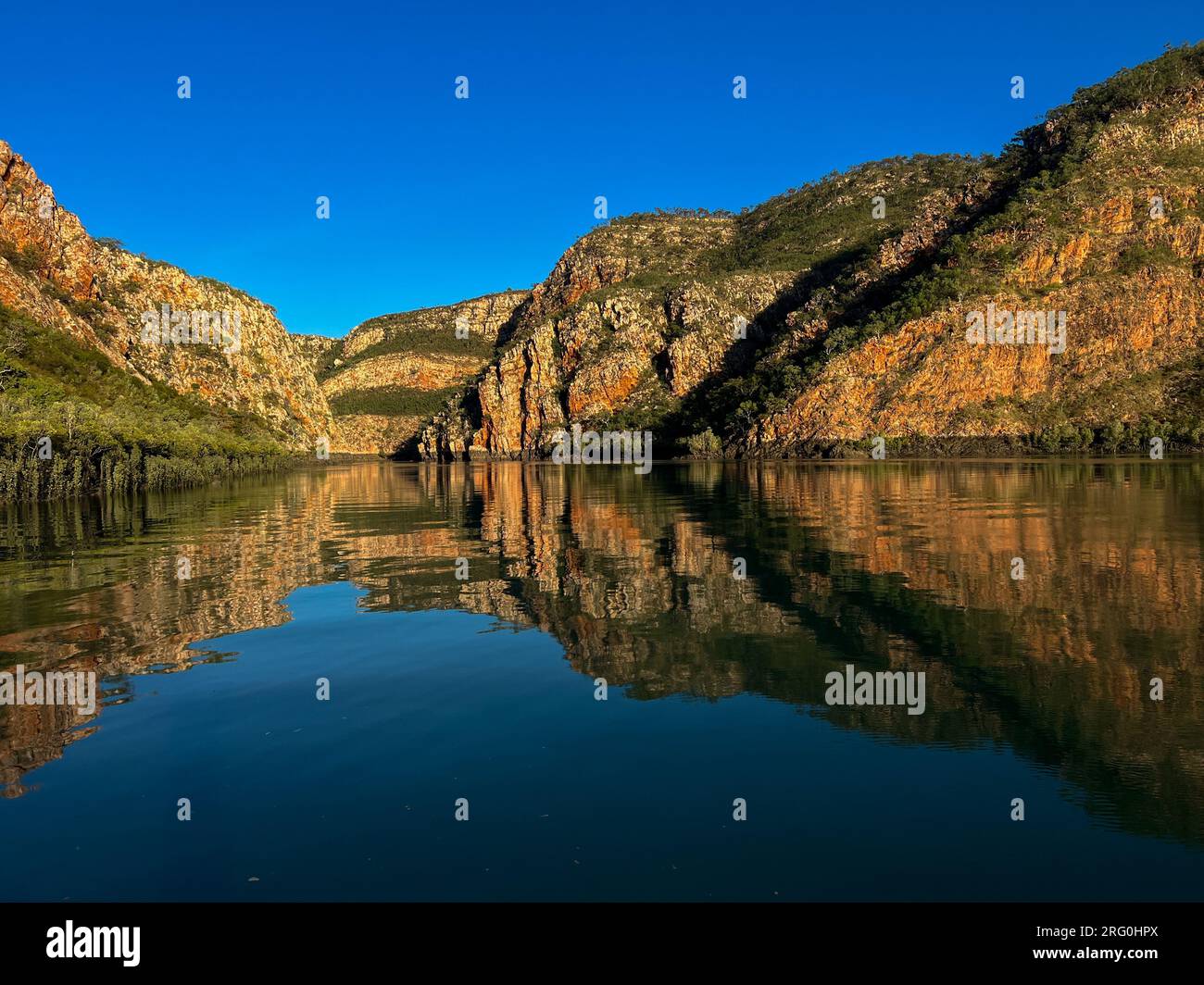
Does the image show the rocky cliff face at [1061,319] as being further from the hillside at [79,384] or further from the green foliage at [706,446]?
the hillside at [79,384]

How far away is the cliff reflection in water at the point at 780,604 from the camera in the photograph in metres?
12.0

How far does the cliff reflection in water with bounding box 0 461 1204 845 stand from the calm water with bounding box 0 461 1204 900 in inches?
4.3

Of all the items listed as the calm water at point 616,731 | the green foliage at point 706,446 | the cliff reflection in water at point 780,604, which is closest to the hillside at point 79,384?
the cliff reflection in water at point 780,604

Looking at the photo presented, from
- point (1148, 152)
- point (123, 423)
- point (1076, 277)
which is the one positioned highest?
point (1148, 152)

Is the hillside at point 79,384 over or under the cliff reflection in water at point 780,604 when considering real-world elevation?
over

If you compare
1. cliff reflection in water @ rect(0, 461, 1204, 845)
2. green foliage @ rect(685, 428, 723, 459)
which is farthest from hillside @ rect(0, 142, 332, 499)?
green foliage @ rect(685, 428, 723, 459)

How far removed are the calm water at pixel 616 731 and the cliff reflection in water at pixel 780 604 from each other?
0.11 metres

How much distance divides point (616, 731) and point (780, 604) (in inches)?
358

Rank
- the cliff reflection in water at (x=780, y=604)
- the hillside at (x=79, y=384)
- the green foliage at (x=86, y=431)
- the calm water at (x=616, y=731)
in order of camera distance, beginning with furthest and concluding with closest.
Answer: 1. the hillside at (x=79, y=384)
2. the green foliage at (x=86, y=431)
3. the cliff reflection in water at (x=780, y=604)
4. the calm water at (x=616, y=731)

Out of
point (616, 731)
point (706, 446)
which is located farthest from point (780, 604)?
point (706, 446)
